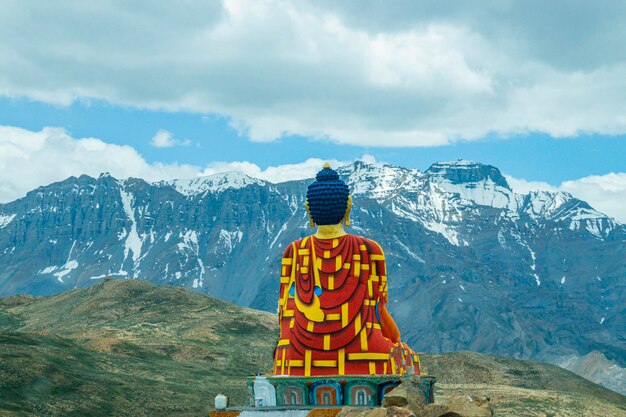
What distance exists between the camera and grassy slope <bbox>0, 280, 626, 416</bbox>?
4566 centimetres

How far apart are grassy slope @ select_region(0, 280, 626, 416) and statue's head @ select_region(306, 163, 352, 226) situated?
16105mm

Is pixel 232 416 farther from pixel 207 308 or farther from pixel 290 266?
pixel 207 308

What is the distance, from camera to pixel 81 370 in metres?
51.1

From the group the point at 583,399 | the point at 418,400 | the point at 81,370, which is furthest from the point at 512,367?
the point at 418,400

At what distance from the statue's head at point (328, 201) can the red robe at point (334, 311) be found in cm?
71

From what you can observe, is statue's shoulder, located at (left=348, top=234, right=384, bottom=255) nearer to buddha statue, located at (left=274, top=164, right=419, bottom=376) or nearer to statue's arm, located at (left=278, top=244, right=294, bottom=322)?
buddha statue, located at (left=274, top=164, right=419, bottom=376)

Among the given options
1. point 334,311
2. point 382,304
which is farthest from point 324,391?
point 382,304

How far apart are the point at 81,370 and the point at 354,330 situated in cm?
2615

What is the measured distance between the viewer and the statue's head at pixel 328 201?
31.0 m

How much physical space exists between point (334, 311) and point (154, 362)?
35.4 metres

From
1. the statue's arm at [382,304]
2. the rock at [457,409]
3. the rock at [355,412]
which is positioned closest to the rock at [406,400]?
the rock at [457,409]

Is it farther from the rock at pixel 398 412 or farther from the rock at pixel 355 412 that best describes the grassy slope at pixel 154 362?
the rock at pixel 398 412

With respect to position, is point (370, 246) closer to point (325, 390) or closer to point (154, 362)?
point (325, 390)

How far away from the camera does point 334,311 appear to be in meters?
29.6
